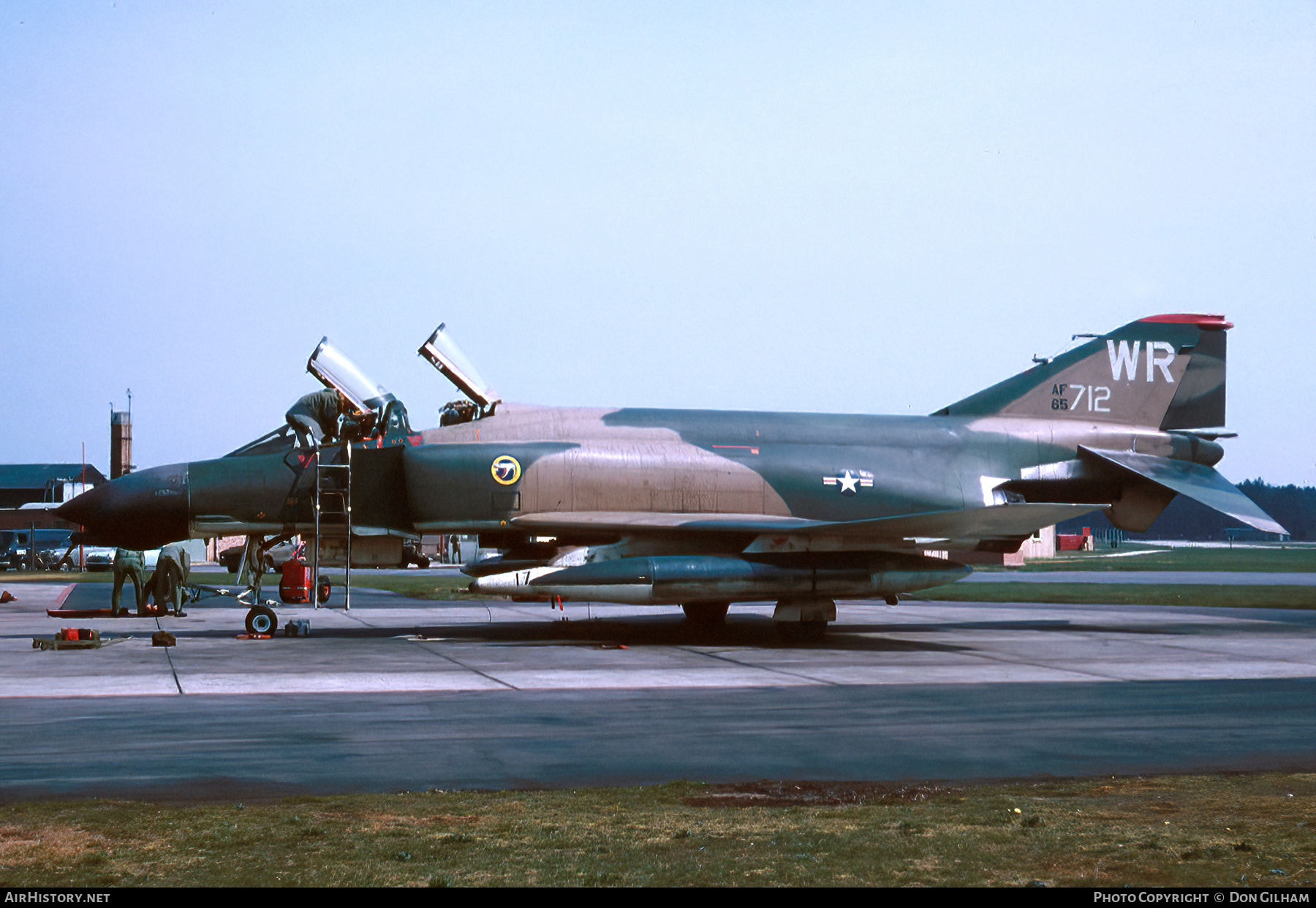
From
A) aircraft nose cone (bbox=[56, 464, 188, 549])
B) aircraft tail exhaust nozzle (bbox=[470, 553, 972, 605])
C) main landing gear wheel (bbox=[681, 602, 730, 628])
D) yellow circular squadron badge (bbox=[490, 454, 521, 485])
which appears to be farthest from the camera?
main landing gear wheel (bbox=[681, 602, 730, 628])

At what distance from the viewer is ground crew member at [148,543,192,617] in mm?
23500

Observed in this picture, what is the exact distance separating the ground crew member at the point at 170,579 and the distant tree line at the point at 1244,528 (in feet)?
495

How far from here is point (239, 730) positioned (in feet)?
29.5

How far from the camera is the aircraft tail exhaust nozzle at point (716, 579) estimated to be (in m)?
16.5

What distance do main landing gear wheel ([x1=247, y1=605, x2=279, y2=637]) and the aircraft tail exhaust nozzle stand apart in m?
3.58

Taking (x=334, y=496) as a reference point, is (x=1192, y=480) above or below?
above

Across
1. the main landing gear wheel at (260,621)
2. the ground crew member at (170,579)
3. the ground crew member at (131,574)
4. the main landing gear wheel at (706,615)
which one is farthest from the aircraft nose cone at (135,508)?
the main landing gear wheel at (706,615)

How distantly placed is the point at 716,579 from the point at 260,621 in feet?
23.0

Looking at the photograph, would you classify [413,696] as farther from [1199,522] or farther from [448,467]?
[1199,522]

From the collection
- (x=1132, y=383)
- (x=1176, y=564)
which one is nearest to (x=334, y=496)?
(x=1132, y=383)

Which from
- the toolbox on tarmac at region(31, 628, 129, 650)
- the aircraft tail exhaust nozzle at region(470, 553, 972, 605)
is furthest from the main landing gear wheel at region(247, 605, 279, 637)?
the aircraft tail exhaust nozzle at region(470, 553, 972, 605)

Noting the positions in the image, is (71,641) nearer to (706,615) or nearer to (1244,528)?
(706,615)

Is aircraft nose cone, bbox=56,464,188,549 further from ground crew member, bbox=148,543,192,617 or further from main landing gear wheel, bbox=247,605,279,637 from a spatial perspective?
ground crew member, bbox=148,543,192,617

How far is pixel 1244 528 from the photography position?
579 feet
